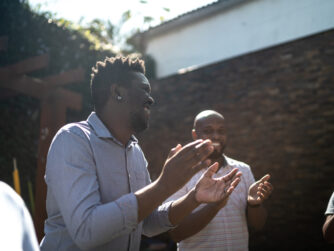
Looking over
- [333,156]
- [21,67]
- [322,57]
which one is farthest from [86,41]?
[333,156]

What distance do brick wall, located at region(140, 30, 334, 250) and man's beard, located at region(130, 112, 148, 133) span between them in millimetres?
4451

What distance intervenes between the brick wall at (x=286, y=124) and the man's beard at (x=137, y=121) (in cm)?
445

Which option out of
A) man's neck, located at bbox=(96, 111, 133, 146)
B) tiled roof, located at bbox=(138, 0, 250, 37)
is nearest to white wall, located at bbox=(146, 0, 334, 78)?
tiled roof, located at bbox=(138, 0, 250, 37)

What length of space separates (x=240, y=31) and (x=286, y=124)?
238 inches

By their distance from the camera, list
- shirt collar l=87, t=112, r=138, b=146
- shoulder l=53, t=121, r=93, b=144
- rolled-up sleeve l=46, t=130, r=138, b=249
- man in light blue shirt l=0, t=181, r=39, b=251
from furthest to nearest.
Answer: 1. shirt collar l=87, t=112, r=138, b=146
2. shoulder l=53, t=121, r=93, b=144
3. rolled-up sleeve l=46, t=130, r=138, b=249
4. man in light blue shirt l=0, t=181, r=39, b=251

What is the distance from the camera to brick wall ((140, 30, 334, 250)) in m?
5.48

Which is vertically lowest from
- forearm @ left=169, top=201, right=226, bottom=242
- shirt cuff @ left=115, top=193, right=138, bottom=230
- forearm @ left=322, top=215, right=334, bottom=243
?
forearm @ left=322, top=215, right=334, bottom=243

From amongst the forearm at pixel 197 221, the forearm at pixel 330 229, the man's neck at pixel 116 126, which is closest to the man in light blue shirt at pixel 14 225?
the man's neck at pixel 116 126

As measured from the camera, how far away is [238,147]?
6449mm

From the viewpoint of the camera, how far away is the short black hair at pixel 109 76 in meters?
2.04

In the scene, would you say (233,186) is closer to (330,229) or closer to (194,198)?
(194,198)

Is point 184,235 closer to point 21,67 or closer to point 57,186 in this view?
point 57,186

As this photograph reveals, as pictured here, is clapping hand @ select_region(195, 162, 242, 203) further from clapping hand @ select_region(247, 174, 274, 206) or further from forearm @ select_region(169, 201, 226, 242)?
clapping hand @ select_region(247, 174, 274, 206)

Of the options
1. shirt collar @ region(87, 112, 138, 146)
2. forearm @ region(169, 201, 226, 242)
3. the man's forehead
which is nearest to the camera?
shirt collar @ region(87, 112, 138, 146)
